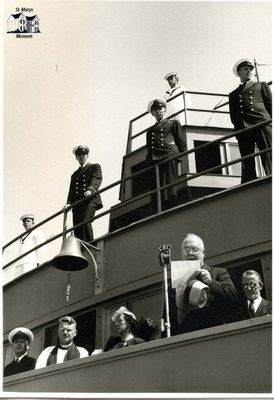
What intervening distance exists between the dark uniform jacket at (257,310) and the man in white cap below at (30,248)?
12.2 ft

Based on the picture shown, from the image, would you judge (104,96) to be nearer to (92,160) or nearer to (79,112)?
(79,112)

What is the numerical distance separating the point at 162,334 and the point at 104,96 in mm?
3148

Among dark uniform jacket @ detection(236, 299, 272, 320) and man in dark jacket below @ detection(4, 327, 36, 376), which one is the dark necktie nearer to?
dark uniform jacket @ detection(236, 299, 272, 320)

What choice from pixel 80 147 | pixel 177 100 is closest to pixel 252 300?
pixel 80 147

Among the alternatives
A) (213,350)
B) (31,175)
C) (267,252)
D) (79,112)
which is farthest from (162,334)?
(79,112)

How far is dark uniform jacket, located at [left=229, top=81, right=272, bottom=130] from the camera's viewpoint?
709cm

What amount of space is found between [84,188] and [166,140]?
3.98 ft

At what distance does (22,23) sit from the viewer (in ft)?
20.5

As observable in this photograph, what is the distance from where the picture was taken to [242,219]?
630cm

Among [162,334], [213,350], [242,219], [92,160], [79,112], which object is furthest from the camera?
[92,160]

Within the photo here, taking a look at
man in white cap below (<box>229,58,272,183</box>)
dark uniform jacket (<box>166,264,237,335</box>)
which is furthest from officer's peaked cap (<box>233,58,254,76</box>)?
dark uniform jacket (<box>166,264,237,335</box>)

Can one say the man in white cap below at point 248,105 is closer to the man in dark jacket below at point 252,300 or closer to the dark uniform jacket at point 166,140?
the dark uniform jacket at point 166,140

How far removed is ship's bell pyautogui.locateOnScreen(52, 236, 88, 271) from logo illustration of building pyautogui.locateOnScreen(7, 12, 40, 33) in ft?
7.32

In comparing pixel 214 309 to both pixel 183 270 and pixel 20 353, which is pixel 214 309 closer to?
pixel 183 270
